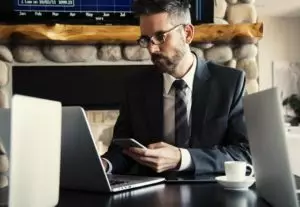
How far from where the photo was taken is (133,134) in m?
1.97

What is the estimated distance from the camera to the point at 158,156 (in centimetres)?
152

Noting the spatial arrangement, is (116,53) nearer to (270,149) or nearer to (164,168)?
(164,168)

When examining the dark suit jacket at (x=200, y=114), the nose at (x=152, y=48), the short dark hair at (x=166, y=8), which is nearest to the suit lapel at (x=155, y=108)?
the dark suit jacket at (x=200, y=114)

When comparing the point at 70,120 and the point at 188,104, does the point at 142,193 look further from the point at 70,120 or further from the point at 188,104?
the point at 188,104

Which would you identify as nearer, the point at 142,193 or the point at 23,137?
the point at 23,137

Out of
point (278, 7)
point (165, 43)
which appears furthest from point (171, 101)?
point (278, 7)

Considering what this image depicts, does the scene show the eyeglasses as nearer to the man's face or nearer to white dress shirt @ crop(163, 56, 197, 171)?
the man's face

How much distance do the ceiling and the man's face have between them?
438 cm

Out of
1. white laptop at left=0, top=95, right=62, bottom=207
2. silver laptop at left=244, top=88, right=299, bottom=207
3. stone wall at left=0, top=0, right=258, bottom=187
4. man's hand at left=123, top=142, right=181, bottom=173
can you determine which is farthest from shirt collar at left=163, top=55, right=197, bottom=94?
stone wall at left=0, top=0, right=258, bottom=187

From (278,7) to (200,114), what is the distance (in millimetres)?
5049

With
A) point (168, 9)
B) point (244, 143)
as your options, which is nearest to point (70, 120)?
point (244, 143)

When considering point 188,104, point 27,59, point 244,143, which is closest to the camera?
point 244,143

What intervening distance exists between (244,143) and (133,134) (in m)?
0.46

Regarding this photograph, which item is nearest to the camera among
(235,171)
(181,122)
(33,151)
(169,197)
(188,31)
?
(33,151)
